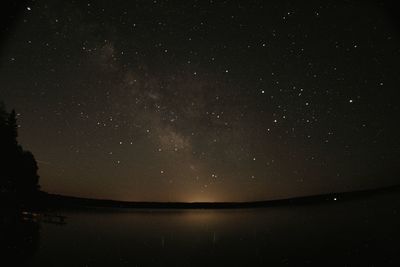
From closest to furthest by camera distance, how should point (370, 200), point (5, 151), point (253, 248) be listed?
point (253, 248) → point (5, 151) → point (370, 200)

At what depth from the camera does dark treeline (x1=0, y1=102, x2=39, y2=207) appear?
33.4 m

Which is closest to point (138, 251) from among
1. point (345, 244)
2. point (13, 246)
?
point (13, 246)

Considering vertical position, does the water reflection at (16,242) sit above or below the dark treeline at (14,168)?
below

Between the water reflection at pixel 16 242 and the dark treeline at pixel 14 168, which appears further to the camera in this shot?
the dark treeline at pixel 14 168

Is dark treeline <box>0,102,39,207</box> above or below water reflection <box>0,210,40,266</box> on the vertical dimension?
above

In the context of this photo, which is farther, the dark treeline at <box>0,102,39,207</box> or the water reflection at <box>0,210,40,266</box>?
the dark treeline at <box>0,102,39,207</box>

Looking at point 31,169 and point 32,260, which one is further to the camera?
point 31,169

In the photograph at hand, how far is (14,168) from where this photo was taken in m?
34.0

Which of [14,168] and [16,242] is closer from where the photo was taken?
[16,242]

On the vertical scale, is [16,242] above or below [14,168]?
below

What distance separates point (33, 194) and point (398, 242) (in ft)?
103

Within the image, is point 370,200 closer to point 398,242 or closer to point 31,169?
point 398,242

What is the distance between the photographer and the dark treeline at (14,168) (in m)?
33.4

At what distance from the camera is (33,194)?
35.7 metres
